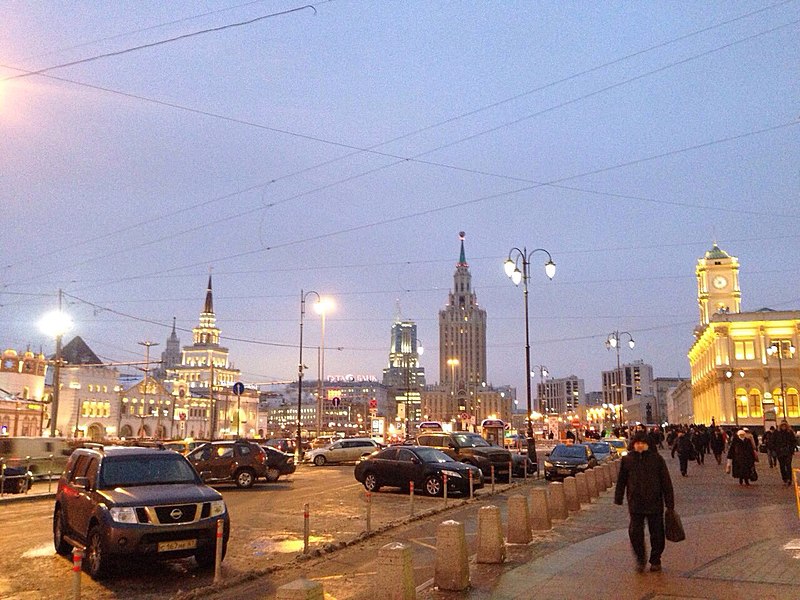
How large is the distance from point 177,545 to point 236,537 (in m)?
3.74

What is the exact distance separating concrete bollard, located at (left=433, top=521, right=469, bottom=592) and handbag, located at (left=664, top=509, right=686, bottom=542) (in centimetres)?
259

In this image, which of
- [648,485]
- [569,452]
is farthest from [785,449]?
[648,485]

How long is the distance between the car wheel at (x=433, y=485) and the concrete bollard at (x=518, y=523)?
9.30m

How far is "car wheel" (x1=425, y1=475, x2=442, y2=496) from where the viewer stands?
67.9ft

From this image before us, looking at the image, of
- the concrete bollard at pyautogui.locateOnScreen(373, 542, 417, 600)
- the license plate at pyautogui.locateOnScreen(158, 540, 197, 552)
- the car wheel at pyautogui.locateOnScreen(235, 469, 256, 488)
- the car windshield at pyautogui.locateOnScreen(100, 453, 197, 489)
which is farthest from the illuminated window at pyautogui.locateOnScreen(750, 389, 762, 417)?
the concrete bollard at pyautogui.locateOnScreen(373, 542, 417, 600)

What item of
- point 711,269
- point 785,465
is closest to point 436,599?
point 785,465

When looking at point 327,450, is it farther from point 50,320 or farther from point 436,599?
point 436,599

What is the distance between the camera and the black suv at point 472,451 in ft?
85.3

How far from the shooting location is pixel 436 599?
8.04 metres

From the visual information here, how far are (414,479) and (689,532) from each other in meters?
10.3

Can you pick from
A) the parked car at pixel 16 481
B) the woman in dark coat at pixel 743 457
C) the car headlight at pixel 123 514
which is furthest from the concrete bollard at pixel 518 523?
the parked car at pixel 16 481

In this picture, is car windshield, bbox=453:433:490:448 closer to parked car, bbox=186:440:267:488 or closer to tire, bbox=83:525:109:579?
parked car, bbox=186:440:267:488

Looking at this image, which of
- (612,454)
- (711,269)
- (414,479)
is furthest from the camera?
(711,269)

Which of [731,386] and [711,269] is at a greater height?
[711,269]
